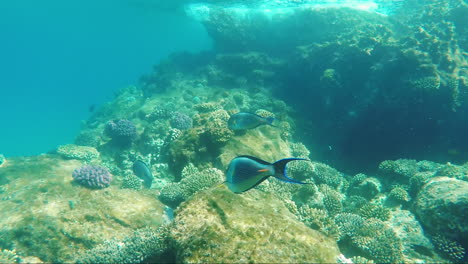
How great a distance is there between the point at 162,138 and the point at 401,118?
1207 cm

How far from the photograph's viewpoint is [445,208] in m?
4.81

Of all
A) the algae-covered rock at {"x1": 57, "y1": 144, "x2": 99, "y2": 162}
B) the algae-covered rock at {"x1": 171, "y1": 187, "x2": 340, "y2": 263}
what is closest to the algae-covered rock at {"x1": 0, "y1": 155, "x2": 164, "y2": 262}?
the algae-covered rock at {"x1": 57, "y1": 144, "x2": 99, "y2": 162}

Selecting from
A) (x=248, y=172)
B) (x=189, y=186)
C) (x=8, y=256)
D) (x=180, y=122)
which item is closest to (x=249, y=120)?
(x=189, y=186)

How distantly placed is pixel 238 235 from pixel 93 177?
18.5 feet

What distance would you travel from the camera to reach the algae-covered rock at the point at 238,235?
2529mm

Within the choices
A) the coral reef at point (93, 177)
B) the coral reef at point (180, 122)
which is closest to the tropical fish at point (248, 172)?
the coral reef at point (93, 177)

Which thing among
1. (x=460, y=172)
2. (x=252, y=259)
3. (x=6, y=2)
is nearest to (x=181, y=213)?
(x=252, y=259)

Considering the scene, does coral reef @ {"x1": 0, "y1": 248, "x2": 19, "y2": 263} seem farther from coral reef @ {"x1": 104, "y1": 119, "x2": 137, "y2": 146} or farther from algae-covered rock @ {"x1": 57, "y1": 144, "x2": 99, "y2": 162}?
coral reef @ {"x1": 104, "y1": 119, "x2": 137, "y2": 146}

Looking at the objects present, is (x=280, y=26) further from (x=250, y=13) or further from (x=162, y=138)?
(x=162, y=138)

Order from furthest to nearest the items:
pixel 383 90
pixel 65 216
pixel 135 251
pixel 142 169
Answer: pixel 383 90, pixel 142 169, pixel 65 216, pixel 135 251

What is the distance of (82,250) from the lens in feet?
15.3

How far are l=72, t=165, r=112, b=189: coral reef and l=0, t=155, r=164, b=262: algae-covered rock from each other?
0.22 meters

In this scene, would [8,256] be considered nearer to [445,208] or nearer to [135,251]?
[135,251]

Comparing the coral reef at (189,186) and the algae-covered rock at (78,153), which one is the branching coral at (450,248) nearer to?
the coral reef at (189,186)
